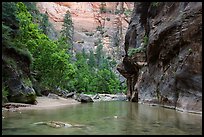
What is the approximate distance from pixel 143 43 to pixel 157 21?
540cm

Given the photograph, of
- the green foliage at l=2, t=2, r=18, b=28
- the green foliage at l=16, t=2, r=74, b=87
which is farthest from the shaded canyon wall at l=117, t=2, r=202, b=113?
the green foliage at l=2, t=2, r=18, b=28

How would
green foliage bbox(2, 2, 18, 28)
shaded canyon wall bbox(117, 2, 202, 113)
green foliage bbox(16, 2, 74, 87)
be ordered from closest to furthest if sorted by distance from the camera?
shaded canyon wall bbox(117, 2, 202, 113)
green foliage bbox(2, 2, 18, 28)
green foliage bbox(16, 2, 74, 87)

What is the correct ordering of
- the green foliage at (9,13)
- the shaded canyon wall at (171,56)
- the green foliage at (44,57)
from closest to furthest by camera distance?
the shaded canyon wall at (171,56) < the green foliage at (9,13) < the green foliage at (44,57)

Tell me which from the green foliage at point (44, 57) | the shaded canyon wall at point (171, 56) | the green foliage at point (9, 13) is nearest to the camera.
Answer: the shaded canyon wall at point (171, 56)

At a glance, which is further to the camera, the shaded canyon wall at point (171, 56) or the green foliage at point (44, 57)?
the green foliage at point (44, 57)

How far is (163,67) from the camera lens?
26609 millimetres

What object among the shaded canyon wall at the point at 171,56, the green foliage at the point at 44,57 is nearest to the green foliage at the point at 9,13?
the green foliage at the point at 44,57

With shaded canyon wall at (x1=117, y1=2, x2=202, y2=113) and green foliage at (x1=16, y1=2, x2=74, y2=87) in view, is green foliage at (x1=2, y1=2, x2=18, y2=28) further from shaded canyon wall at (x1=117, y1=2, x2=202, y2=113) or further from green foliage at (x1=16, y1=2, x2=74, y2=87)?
shaded canyon wall at (x1=117, y1=2, x2=202, y2=113)

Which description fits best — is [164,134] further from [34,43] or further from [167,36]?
[34,43]

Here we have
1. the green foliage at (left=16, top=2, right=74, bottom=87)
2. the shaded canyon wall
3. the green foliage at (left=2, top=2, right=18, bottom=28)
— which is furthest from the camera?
the green foliage at (left=16, top=2, right=74, bottom=87)

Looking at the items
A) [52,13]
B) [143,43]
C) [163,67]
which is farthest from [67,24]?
[163,67]

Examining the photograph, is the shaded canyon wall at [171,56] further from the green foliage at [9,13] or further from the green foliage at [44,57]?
the green foliage at [9,13]

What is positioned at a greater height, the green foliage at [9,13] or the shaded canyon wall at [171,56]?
the green foliage at [9,13]

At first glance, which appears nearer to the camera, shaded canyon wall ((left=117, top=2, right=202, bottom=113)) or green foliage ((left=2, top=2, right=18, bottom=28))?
shaded canyon wall ((left=117, top=2, right=202, bottom=113))
